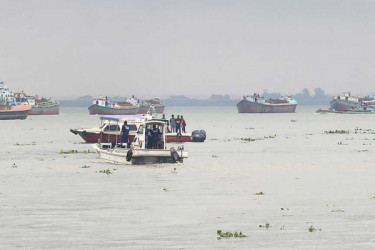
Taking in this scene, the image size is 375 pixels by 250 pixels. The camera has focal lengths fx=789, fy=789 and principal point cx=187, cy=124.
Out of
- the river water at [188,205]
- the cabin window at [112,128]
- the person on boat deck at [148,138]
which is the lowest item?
the river water at [188,205]

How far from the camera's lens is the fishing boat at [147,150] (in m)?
44.9

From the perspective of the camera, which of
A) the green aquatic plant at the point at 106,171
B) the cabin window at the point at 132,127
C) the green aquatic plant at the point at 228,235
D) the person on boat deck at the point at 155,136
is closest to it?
the green aquatic plant at the point at 228,235

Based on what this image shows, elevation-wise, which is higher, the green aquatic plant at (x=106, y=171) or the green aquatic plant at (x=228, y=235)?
the green aquatic plant at (x=228, y=235)

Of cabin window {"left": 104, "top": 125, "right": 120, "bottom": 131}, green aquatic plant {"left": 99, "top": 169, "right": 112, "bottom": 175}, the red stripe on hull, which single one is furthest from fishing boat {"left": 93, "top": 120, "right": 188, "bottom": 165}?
cabin window {"left": 104, "top": 125, "right": 120, "bottom": 131}

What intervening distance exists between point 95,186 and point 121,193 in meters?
3.13

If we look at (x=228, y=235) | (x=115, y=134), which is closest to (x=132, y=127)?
(x=115, y=134)

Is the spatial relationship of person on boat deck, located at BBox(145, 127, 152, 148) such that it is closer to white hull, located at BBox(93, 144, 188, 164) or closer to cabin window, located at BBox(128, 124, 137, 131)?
white hull, located at BBox(93, 144, 188, 164)

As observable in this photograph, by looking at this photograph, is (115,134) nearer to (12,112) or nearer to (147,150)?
(147,150)

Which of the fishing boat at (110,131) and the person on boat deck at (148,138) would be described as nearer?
the person on boat deck at (148,138)

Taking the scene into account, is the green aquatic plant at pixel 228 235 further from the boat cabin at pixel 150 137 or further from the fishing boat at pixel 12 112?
the fishing boat at pixel 12 112

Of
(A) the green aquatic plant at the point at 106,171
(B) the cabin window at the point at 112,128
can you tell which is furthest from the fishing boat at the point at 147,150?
(B) the cabin window at the point at 112,128

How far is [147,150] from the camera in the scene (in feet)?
147

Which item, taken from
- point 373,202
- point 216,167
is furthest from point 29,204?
point 216,167

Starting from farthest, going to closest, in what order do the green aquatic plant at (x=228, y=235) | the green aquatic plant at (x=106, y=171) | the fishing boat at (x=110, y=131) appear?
1. the fishing boat at (x=110, y=131)
2. the green aquatic plant at (x=106, y=171)
3. the green aquatic plant at (x=228, y=235)
